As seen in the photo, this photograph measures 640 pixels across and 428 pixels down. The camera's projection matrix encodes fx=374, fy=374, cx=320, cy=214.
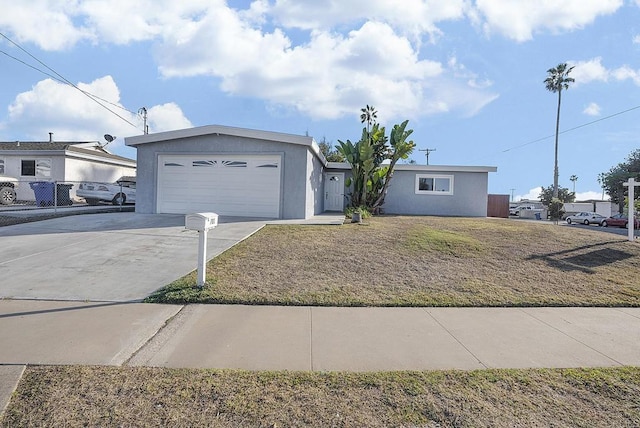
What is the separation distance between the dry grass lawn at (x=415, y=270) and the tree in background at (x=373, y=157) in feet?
20.7

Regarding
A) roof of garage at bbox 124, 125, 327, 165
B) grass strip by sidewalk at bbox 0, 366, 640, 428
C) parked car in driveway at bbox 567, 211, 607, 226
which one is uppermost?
roof of garage at bbox 124, 125, 327, 165

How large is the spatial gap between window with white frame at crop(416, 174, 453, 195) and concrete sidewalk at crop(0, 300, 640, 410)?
14.9 m

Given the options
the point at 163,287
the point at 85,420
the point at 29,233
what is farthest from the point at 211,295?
the point at 29,233

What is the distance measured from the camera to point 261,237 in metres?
9.52

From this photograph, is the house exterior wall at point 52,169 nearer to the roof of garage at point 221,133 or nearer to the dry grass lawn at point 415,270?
the roof of garage at point 221,133

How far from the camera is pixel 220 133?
1354cm

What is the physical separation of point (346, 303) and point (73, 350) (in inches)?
135

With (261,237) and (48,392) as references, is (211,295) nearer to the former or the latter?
(48,392)

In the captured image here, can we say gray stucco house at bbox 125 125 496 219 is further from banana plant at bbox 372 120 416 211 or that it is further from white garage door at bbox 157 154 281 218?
banana plant at bbox 372 120 416 211

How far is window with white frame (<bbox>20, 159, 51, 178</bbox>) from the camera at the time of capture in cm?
2147

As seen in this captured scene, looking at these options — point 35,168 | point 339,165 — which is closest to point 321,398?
point 339,165

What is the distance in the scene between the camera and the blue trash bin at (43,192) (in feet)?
53.5

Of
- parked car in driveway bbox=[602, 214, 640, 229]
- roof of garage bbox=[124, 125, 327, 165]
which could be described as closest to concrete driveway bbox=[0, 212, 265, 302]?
roof of garage bbox=[124, 125, 327, 165]

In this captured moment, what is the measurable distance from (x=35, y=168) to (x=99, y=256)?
61.3 feet
